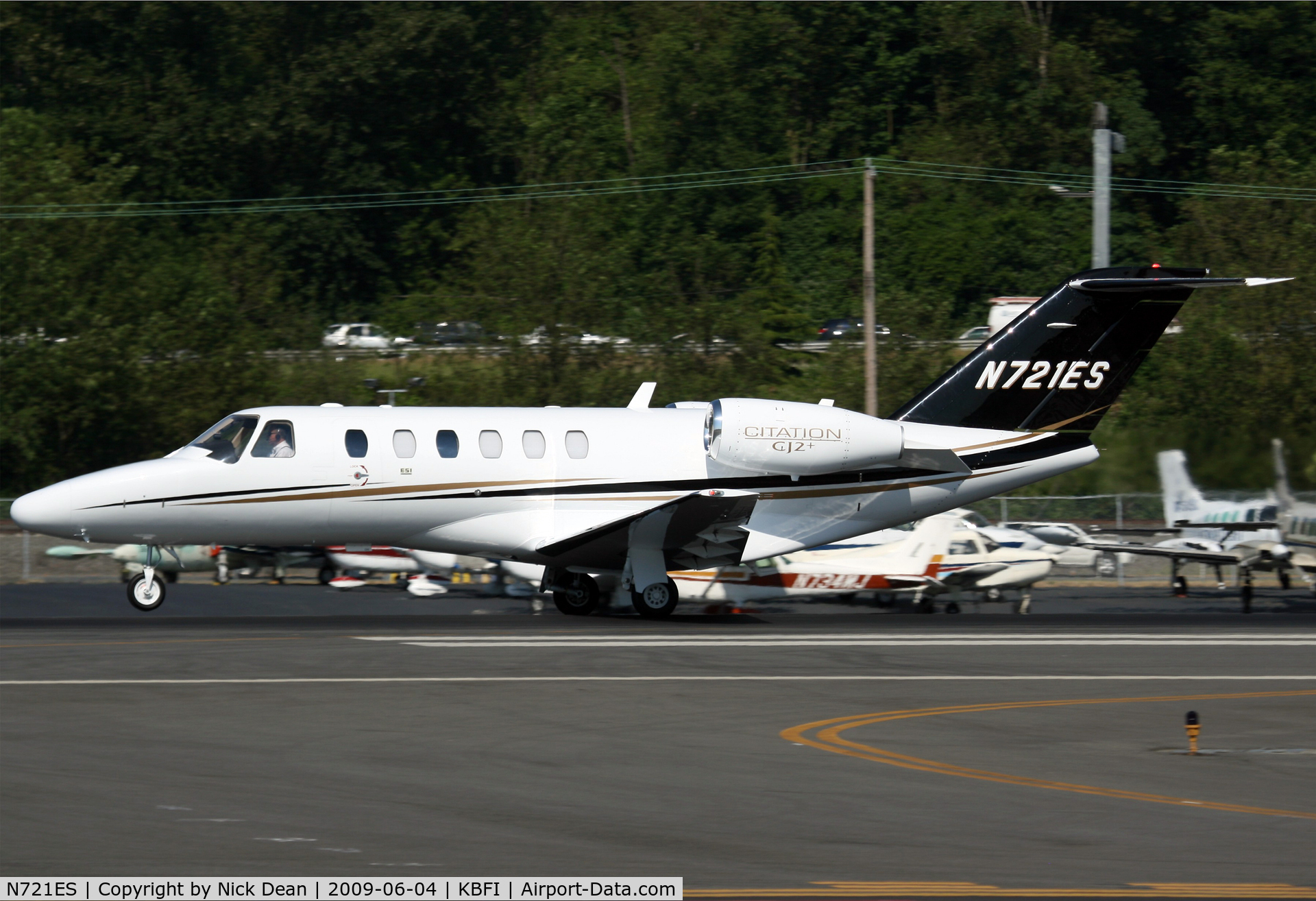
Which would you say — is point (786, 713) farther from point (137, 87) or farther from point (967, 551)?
point (137, 87)

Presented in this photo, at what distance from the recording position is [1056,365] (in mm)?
23000

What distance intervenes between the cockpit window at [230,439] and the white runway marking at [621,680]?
19.5ft

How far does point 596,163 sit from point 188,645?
174 feet

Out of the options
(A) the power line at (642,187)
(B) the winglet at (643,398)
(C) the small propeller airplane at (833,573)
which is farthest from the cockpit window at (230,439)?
(A) the power line at (642,187)

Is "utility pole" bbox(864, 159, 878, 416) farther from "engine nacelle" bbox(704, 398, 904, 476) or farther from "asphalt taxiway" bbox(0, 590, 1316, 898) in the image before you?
"asphalt taxiway" bbox(0, 590, 1316, 898)

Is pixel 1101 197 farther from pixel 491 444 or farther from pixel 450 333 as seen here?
pixel 491 444

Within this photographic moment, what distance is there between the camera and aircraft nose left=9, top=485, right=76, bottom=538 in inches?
818

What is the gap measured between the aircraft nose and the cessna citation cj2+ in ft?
0.09

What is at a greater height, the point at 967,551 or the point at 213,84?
the point at 213,84

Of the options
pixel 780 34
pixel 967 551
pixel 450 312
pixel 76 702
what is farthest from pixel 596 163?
pixel 76 702

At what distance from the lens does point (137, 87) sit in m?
67.3

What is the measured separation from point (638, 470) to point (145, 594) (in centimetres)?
680

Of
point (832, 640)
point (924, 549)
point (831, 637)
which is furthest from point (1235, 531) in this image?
point (832, 640)

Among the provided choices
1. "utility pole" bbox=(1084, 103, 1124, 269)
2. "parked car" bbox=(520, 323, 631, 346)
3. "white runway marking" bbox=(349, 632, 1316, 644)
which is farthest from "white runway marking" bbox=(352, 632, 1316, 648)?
"parked car" bbox=(520, 323, 631, 346)
